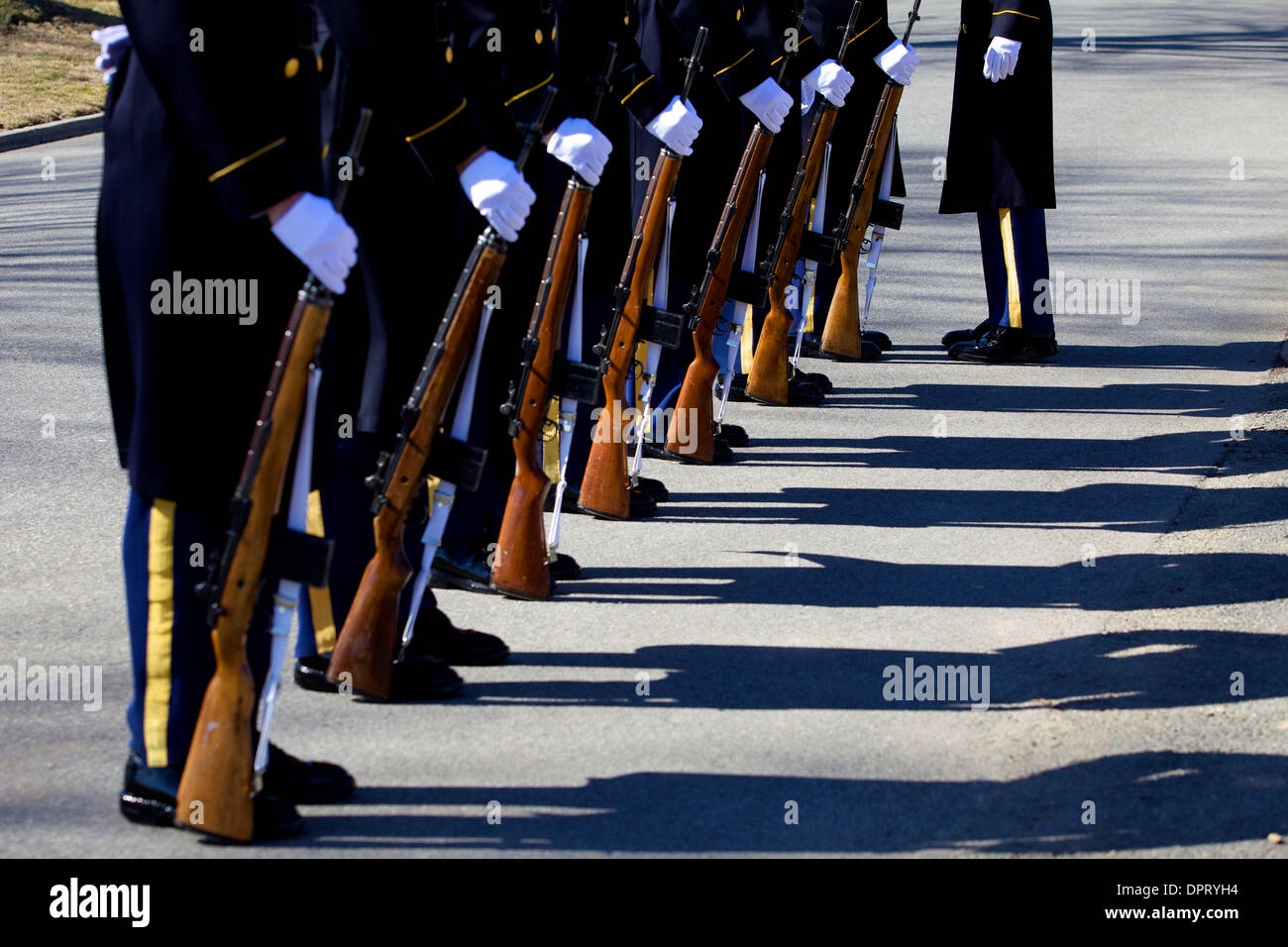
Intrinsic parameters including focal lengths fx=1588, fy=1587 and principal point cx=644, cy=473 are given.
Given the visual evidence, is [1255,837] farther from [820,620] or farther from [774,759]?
[820,620]

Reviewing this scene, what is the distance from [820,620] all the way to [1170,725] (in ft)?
3.54

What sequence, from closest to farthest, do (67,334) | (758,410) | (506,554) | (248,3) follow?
(248,3) < (506,554) < (758,410) < (67,334)

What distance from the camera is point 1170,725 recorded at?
3959mm

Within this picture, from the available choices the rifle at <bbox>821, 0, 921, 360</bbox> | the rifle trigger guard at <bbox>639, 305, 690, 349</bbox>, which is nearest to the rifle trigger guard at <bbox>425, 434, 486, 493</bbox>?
the rifle trigger guard at <bbox>639, 305, 690, 349</bbox>

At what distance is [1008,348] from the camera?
25.2ft

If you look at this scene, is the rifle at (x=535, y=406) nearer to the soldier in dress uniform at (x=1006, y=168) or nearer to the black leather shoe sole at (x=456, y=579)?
the black leather shoe sole at (x=456, y=579)

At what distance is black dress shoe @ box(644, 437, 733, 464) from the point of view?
6.15 meters

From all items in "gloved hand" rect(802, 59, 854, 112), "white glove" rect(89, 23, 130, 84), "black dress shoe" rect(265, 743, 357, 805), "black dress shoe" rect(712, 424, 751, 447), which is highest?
"gloved hand" rect(802, 59, 854, 112)

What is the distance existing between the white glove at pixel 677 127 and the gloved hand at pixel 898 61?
7.27 ft

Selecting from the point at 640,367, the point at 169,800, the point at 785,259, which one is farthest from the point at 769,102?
the point at 169,800

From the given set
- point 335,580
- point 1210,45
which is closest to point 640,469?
point 335,580

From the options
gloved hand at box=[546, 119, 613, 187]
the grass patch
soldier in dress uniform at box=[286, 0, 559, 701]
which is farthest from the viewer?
the grass patch

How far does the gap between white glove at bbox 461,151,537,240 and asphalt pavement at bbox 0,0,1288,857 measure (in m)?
1.21

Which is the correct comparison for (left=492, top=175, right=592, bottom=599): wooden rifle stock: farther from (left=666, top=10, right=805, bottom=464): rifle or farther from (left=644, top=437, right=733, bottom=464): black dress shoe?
(left=644, top=437, right=733, bottom=464): black dress shoe
